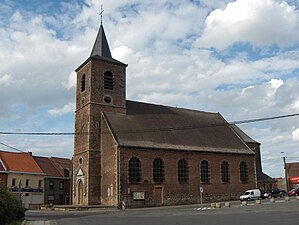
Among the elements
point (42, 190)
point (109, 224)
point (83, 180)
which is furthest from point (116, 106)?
point (109, 224)

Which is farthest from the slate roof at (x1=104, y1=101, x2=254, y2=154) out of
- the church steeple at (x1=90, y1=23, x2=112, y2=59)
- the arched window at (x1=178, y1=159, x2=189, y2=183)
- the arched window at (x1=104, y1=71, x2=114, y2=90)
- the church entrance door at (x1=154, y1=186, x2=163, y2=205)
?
the church steeple at (x1=90, y1=23, x2=112, y2=59)

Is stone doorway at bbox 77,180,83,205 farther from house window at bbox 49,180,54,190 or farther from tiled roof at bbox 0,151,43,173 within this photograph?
house window at bbox 49,180,54,190

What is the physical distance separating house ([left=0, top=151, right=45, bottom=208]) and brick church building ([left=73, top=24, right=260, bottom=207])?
40.3 feet

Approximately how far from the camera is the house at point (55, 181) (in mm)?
55500

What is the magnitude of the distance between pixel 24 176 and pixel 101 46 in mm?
21362

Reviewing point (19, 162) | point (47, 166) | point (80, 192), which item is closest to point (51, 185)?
point (47, 166)

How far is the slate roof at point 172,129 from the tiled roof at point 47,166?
19.4 metres

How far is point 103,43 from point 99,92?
6661mm

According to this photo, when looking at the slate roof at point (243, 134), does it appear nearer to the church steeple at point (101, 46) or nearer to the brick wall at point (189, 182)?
the brick wall at point (189, 182)

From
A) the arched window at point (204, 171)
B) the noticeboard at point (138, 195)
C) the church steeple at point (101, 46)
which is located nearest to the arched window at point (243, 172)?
the arched window at point (204, 171)

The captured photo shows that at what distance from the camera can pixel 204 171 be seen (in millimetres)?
43500

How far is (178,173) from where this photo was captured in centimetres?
4134

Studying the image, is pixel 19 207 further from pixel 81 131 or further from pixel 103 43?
pixel 103 43

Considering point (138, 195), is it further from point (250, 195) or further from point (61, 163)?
point (61, 163)
